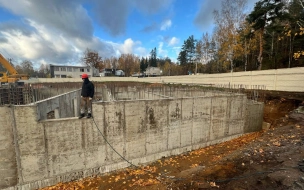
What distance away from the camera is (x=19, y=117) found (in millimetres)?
4883

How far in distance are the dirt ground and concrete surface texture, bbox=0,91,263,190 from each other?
45 centimetres

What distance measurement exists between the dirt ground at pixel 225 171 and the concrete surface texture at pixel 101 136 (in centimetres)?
45

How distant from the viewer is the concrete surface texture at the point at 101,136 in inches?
196

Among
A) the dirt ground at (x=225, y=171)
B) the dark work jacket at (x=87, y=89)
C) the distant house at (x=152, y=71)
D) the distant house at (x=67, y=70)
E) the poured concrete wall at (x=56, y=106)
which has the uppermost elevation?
the distant house at (x=152, y=71)

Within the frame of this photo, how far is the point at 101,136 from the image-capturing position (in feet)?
19.8

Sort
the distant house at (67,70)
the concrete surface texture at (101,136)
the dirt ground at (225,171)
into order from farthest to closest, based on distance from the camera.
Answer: the distant house at (67,70) → the concrete surface texture at (101,136) → the dirt ground at (225,171)

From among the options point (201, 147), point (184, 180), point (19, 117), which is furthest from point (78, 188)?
point (201, 147)

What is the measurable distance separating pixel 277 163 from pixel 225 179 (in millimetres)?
1762

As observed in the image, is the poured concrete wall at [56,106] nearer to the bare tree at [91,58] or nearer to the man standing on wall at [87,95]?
the man standing on wall at [87,95]

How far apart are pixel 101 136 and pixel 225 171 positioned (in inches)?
178

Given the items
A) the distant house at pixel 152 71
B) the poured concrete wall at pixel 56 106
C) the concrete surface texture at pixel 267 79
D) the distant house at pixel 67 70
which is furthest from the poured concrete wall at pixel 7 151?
the distant house at pixel 152 71

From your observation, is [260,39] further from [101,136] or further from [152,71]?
[152,71]

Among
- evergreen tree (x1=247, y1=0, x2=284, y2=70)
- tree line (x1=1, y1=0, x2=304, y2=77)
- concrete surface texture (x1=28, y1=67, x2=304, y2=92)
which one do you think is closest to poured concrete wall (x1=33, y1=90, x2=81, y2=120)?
tree line (x1=1, y1=0, x2=304, y2=77)

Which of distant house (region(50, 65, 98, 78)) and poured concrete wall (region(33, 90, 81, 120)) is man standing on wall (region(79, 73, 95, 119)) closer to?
poured concrete wall (region(33, 90, 81, 120))
